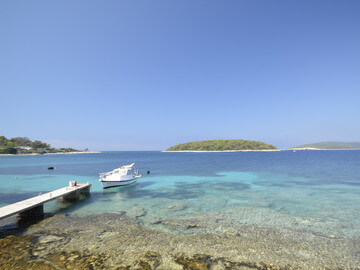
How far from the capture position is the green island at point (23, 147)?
436 ft

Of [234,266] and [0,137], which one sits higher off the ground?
[0,137]

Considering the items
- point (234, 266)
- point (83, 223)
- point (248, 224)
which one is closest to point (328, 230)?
point (248, 224)

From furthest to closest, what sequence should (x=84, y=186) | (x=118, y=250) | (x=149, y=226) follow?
(x=84, y=186)
(x=149, y=226)
(x=118, y=250)

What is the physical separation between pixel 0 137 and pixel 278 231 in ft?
638

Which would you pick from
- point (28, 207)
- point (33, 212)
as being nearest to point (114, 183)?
point (33, 212)

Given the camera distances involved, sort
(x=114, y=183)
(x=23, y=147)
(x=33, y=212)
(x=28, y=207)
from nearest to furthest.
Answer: (x=28, y=207) < (x=33, y=212) < (x=114, y=183) < (x=23, y=147)

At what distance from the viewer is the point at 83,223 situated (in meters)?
13.2

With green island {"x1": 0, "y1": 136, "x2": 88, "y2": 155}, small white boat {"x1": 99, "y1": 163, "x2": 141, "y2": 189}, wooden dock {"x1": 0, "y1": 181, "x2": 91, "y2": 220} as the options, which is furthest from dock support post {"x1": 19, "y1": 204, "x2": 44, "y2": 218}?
green island {"x1": 0, "y1": 136, "x2": 88, "y2": 155}

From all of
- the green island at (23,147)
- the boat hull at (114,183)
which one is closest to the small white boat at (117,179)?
the boat hull at (114,183)

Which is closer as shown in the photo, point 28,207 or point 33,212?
point 28,207

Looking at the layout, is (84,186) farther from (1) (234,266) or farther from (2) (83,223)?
(1) (234,266)

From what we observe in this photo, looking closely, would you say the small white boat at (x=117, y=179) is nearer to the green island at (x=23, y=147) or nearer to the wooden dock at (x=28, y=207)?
the wooden dock at (x=28, y=207)

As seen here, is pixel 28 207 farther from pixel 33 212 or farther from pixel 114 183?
pixel 114 183

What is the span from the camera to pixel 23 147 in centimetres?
→ 14862
